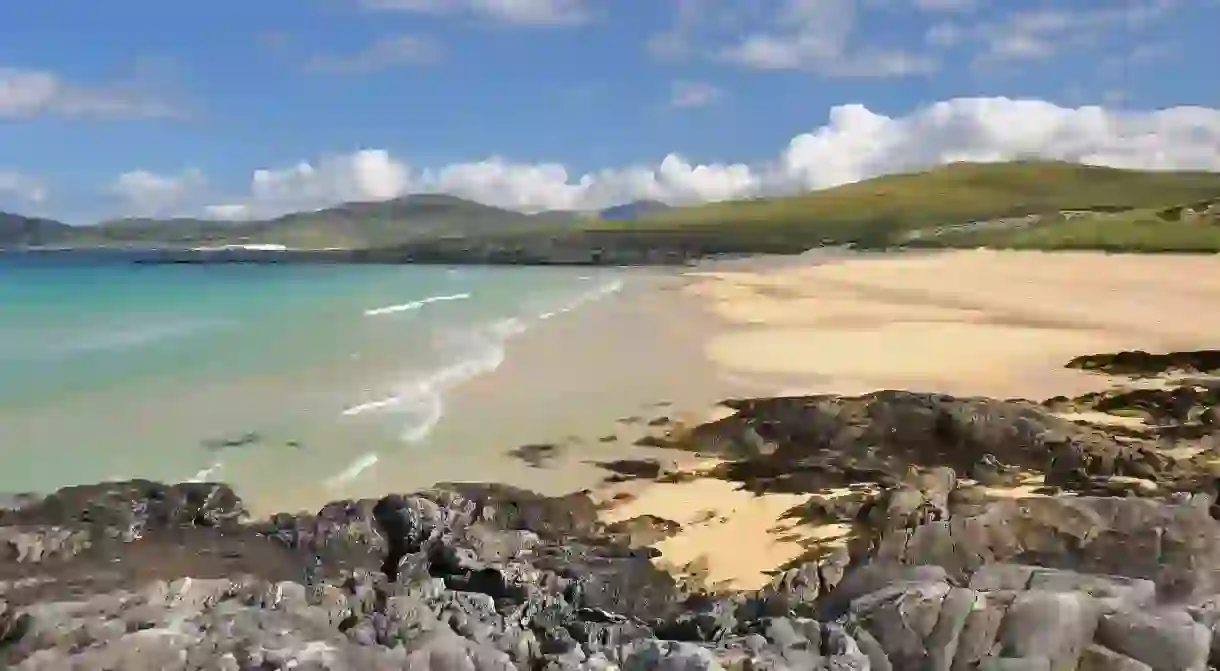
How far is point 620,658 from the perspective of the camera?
17.0 ft

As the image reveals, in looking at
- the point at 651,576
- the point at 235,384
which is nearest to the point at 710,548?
the point at 651,576

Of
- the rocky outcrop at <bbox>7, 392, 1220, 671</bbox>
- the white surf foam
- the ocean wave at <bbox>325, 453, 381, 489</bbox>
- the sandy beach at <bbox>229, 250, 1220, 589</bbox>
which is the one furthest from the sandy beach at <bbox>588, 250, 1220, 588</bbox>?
the white surf foam

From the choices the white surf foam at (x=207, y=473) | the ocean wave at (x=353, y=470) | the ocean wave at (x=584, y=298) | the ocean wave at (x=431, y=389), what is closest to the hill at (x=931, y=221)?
the ocean wave at (x=584, y=298)

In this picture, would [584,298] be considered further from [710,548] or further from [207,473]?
[710,548]

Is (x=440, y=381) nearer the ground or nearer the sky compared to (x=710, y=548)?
nearer the sky

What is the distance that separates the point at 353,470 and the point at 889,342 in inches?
Result: 539

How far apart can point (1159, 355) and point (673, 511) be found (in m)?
12.5

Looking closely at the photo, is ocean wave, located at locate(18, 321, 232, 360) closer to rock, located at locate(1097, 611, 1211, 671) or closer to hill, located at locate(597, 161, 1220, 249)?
rock, located at locate(1097, 611, 1211, 671)

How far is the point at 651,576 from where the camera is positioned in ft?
25.3

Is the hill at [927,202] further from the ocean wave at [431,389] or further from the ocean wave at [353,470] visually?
the ocean wave at [353,470]

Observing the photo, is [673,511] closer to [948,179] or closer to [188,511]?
[188,511]

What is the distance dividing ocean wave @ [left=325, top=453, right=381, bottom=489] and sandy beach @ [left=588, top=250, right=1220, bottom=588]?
319 centimetres

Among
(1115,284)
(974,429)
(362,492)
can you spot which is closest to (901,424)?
(974,429)

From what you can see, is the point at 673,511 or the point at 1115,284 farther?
the point at 1115,284
